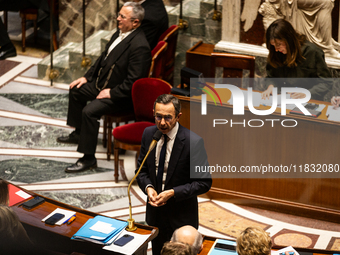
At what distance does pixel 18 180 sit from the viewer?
16.0 feet

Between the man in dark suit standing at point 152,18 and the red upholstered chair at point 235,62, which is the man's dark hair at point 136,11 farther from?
the red upholstered chair at point 235,62

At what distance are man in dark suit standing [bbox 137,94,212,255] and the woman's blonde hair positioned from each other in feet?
1.93

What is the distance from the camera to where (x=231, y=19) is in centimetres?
555

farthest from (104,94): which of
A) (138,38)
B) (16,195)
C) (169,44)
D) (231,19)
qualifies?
(16,195)

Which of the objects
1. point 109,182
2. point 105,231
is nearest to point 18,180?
point 109,182

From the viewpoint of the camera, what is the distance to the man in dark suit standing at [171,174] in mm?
3045

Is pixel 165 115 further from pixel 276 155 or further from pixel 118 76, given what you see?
pixel 118 76

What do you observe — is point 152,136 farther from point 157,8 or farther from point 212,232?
point 157,8

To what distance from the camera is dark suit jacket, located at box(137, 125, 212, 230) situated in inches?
121

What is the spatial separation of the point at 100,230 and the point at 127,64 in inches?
96.7

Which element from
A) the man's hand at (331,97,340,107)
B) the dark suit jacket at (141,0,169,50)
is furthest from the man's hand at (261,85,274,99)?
the dark suit jacket at (141,0,169,50)

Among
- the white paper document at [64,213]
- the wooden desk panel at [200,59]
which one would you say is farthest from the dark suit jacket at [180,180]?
the wooden desk panel at [200,59]

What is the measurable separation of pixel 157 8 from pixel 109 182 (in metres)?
1.96

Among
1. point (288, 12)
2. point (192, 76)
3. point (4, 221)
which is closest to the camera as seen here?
point (4, 221)
